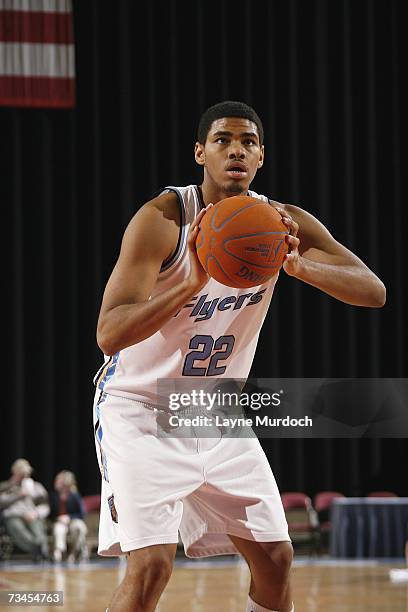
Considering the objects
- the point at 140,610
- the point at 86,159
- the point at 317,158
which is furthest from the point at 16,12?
the point at 140,610

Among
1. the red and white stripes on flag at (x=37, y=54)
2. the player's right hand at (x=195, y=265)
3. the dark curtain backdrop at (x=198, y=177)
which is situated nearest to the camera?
the player's right hand at (x=195, y=265)

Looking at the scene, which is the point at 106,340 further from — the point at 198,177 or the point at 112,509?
the point at 198,177

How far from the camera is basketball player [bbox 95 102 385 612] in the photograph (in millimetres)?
2711

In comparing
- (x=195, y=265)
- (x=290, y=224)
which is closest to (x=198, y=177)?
(x=290, y=224)

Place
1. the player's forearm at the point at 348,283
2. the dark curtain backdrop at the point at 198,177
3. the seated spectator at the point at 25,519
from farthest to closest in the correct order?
the dark curtain backdrop at the point at 198,177 → the seated spectator at the point at 25,519 → the player's forearm at the point at 348,283

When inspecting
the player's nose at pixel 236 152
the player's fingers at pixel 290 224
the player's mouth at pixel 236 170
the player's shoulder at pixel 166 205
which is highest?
the player's nose at pixel 236 152

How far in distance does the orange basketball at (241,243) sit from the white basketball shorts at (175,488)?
1.77 feet

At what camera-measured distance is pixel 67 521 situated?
30.8ft

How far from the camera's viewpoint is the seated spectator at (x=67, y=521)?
9266 mm

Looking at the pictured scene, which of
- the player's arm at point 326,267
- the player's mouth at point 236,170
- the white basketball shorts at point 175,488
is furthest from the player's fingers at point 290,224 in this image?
the white basketball shorts at point 175,488

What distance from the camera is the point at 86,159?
11781 mm

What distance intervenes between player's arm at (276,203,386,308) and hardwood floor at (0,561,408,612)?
3.07m

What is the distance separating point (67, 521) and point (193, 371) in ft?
22.4

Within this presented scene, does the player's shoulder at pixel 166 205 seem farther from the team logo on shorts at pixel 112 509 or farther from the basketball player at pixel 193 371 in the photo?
the team logo on shorts at pixel 112 509
